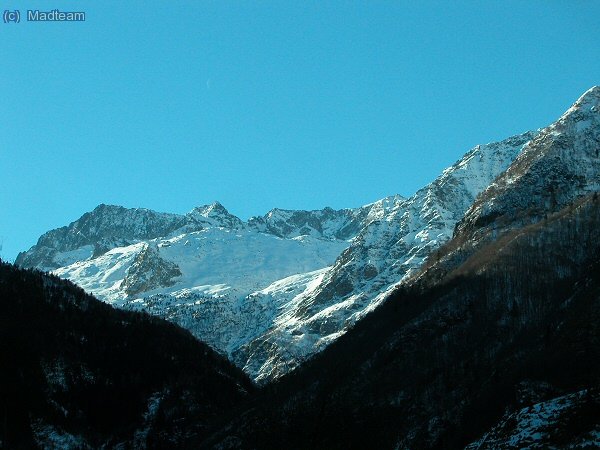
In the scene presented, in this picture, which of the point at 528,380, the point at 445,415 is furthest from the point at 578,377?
the point at 445,415

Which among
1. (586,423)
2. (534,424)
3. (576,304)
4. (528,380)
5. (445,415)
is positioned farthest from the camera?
(576,304)

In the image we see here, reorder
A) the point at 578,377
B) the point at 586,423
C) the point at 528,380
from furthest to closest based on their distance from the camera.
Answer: the point at 528,380 < the point at 578,377 < the point at 586,423

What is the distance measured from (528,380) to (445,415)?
23429mm

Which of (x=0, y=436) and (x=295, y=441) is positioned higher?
(x=0, y=436)

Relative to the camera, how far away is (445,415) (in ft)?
590

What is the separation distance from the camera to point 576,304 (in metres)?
193

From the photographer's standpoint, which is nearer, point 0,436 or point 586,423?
point 586,423

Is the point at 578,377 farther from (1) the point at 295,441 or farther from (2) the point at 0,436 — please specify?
(2) the point at 0,436

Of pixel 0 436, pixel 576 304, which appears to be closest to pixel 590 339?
pixel 576 304

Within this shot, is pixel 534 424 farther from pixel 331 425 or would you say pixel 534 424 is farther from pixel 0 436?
pixel 0 436

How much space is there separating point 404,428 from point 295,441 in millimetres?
24867

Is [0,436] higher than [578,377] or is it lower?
higher

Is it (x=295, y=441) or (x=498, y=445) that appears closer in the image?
(x=498, y=445)

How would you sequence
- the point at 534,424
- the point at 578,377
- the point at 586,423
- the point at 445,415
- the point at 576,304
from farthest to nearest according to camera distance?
1. the point at 576,304
2. the point at 445,415
3. the point at 578,377
4. the point at 534,424
5. the point at 586,423
